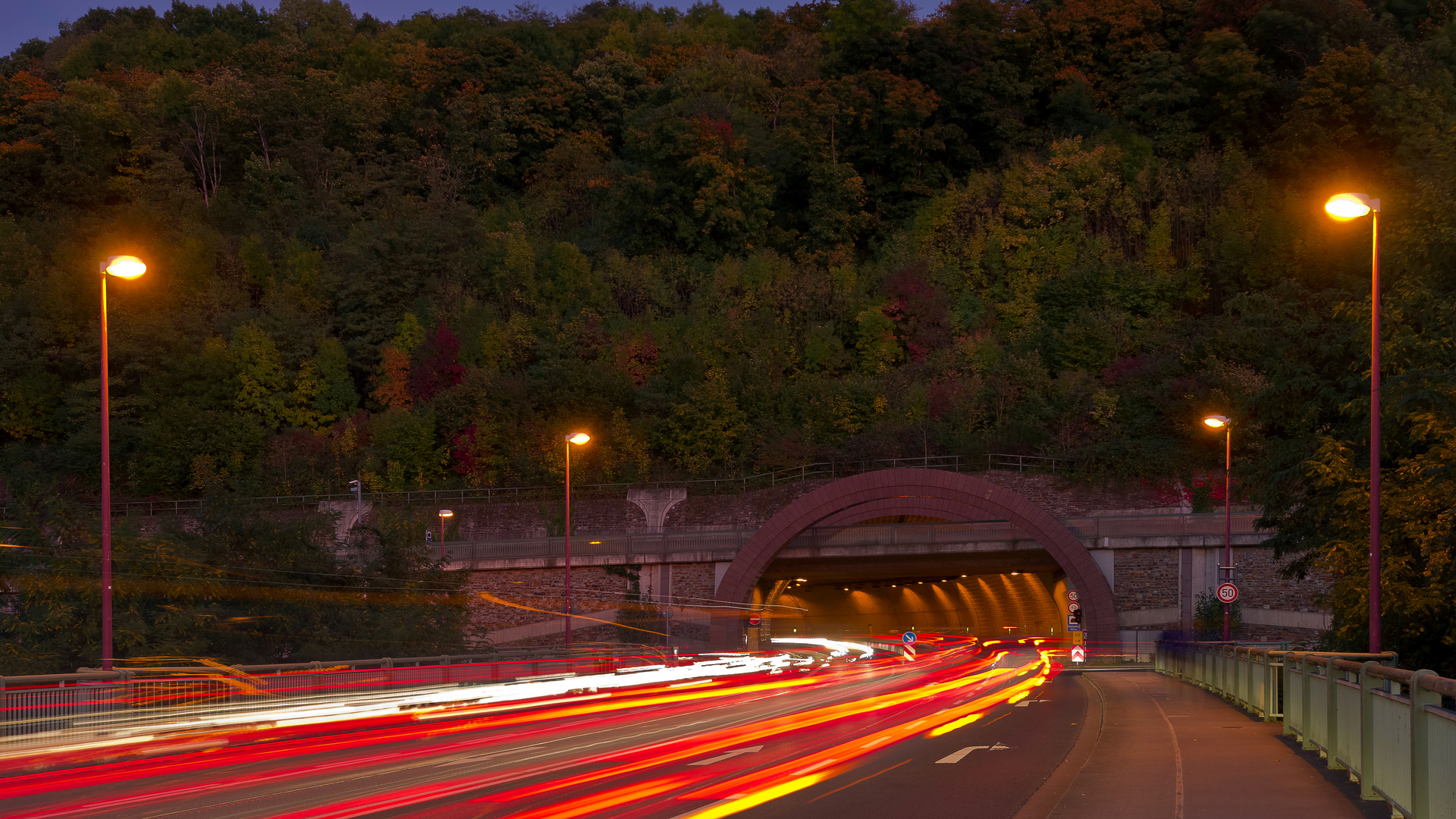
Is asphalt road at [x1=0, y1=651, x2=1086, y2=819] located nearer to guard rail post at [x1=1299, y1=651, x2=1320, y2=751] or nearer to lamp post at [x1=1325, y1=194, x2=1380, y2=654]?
guard rail post at [x1=1299, y1=651, x2=1320, y2=751]

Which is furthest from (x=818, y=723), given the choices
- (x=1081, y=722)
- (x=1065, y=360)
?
(x=1065, y=360)

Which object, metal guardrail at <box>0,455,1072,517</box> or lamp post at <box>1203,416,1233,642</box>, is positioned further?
metal guardrail at <box>0,455,1072,517</box>

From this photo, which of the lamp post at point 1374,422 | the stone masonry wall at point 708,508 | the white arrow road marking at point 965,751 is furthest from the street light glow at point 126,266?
the stone masonry wall at point 708,508

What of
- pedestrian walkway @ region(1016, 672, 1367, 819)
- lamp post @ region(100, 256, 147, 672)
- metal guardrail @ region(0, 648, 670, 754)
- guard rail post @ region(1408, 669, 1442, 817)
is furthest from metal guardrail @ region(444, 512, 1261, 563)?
guard rail post @ region(1408, 669, 1442, 817)

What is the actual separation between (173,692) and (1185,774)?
14.9 meters

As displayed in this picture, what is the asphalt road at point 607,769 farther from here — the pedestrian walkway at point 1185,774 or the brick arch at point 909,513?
the brick arch at point 909,513

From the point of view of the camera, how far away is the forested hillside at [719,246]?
61.8 metres

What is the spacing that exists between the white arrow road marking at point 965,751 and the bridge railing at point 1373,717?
401 cm

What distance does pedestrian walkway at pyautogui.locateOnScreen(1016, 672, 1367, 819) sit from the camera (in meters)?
11.8

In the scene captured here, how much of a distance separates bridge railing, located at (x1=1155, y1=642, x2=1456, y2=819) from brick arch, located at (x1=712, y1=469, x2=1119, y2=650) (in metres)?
25.7

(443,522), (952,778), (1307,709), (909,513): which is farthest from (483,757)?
(443,522)

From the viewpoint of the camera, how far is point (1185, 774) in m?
14.3

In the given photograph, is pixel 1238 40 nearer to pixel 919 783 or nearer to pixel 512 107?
pixel 512 107

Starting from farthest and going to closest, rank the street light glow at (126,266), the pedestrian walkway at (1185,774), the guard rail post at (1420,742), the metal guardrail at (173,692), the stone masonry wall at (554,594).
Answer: the stone masonry wall at (554,594) → the street light glow at (126,266) → the metal guardrail at (173,692) → the pedestrian walkway at (1185,774) → the guard rail post at (1420,742)
